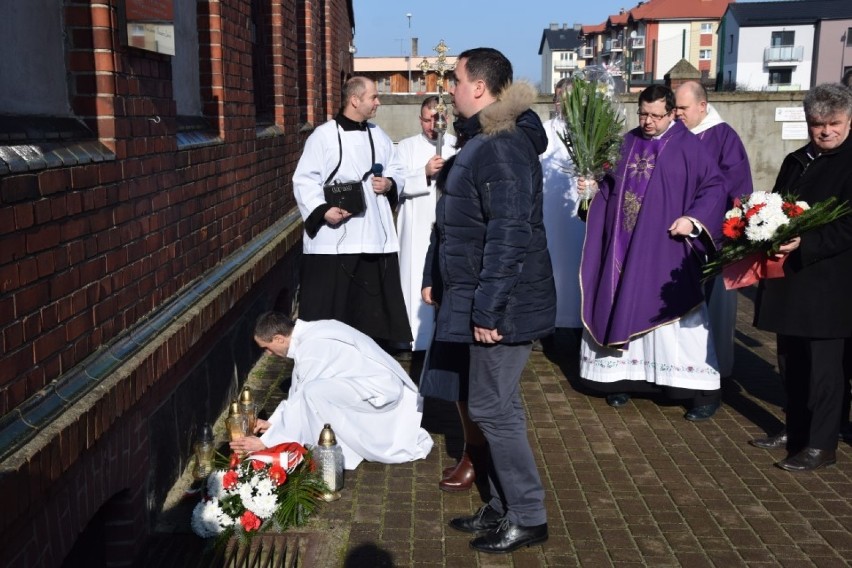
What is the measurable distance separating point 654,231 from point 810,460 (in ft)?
5.79

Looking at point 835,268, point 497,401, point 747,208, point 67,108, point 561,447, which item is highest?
point 67,108

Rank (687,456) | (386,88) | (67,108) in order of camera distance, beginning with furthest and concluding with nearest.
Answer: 1. (386,88)
2. (687,456)
3. (67,108)

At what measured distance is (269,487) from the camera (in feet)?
15.3

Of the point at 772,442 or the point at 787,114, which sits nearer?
the point at 772,442

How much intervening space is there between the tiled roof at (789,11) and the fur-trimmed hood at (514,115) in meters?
77.2

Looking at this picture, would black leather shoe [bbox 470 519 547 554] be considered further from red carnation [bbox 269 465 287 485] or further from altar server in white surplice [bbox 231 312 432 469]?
altar server in white surplice [bbox 231 312 432 469]

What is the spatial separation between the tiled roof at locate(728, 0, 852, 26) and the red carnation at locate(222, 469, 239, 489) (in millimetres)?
77942

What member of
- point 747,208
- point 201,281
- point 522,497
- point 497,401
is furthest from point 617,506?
point 201,281

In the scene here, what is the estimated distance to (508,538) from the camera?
14.8 feet

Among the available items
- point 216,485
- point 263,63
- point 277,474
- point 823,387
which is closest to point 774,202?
point 823,387

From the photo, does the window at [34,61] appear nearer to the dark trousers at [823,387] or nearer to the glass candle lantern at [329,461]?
the glass candle lantern at [329,461]

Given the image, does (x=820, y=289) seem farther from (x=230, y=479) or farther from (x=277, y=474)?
(x=230, y=479)

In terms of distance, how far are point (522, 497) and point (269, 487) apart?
3.93 ft

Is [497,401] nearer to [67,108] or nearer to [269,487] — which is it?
[269,487]
